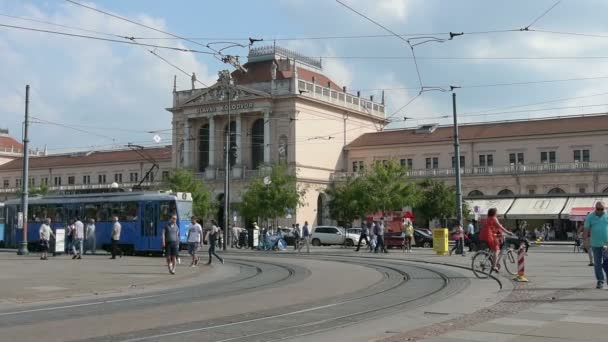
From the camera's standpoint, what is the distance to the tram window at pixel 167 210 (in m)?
38.2

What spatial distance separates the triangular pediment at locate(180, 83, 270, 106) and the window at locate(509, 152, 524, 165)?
89.7 feet

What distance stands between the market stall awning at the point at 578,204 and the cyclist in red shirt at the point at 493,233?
46.5 meters

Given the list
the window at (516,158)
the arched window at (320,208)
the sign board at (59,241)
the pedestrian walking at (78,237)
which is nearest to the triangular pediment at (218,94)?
the arched window at (320,208)

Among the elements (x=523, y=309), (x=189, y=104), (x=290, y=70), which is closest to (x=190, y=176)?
(x=189, y=104)

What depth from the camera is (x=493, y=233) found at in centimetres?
1984

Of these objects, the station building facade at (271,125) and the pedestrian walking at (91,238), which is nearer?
the pedestrian walking at (91,238)

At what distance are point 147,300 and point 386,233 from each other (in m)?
28.9

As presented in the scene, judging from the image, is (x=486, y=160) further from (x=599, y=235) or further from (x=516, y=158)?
(x=599, y=235)

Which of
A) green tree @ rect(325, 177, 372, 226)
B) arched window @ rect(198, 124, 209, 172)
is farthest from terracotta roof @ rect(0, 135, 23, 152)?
green tree @ rect(325, 177, 372, 226)

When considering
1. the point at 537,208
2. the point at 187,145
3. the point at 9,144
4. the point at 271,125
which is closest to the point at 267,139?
the point at 271,125

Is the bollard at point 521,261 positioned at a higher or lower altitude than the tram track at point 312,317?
higher

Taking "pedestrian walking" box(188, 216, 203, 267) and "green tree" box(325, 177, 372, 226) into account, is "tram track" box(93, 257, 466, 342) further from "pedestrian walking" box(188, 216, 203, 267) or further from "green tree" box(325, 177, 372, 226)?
"green tree" box(325, 177, 372, 226)

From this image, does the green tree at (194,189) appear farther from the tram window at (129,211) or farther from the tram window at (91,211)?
the tram window at (129,211)

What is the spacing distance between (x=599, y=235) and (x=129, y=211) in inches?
1108
